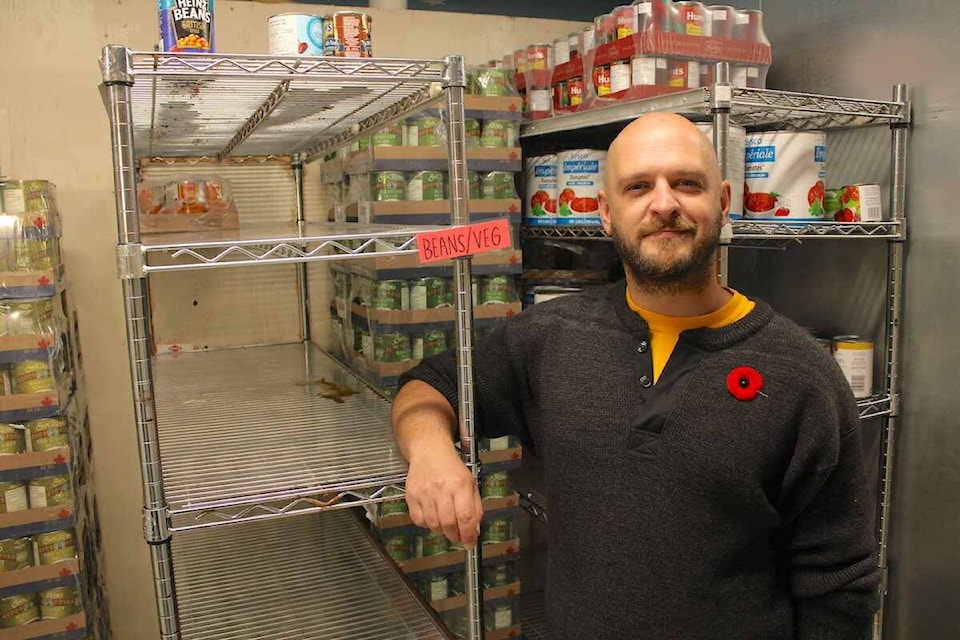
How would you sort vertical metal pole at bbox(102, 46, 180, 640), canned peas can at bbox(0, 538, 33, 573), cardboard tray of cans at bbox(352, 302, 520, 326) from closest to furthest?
vertical metal pole at bbox(102, 46, 180, 640) → canned peas can at bbox(0, 538, 33, 573) → cardboard tray of cans at bbox(352, 302, 520, 326)

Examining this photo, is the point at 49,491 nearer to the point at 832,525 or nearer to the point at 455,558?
the point at 455,558

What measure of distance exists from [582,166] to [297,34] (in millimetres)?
1139

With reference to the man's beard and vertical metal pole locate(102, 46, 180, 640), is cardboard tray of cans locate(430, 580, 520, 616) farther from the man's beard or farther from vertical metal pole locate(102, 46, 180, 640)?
the man's beard

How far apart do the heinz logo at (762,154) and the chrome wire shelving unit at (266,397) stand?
1005 mm

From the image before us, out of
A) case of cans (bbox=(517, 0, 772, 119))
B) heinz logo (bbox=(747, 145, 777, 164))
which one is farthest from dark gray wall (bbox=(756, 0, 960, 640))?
heinz logo (bbox=(747, 145, 777, 164))

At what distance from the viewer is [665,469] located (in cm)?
131

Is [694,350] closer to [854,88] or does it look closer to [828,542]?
[828,542]

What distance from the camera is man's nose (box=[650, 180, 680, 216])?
1.35 metres

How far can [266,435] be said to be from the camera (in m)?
1.79

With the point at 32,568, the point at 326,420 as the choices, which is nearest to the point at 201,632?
the point at 326,420

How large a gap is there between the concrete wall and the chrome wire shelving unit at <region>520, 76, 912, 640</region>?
895mm

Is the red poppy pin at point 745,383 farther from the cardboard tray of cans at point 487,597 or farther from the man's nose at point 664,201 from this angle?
the cardboard tray of cans at point 487,597

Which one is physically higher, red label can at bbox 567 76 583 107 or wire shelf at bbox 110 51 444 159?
red label can at bbox 567 76 583 107

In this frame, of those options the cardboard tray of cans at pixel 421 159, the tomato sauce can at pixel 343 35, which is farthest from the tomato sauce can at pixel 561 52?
the tomato sauce can at pixel 343 35
